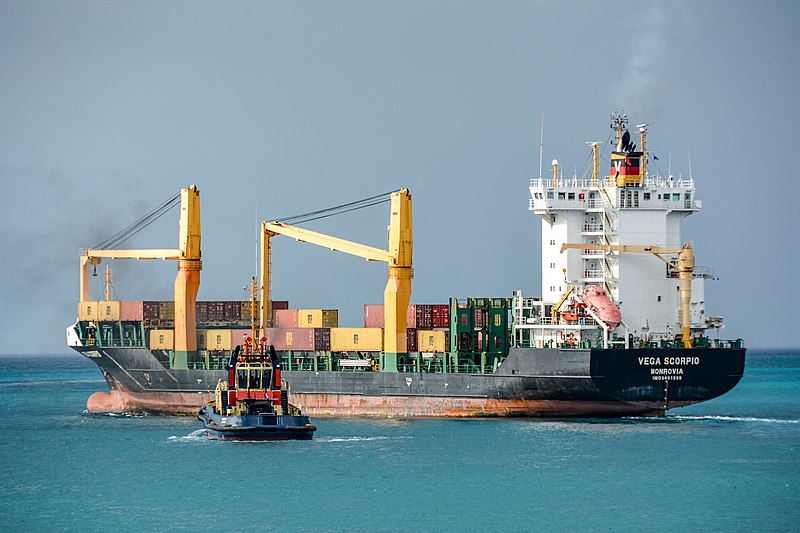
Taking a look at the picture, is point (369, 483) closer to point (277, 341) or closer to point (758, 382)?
point (277, 341)

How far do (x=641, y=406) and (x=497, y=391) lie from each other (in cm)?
633

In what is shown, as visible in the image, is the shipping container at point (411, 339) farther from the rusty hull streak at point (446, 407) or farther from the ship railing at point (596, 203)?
the ship railing at point (596, 203)

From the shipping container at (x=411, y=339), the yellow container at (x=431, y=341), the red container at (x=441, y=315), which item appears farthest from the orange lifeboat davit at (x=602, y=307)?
the shipping container at (x=411, y=339)

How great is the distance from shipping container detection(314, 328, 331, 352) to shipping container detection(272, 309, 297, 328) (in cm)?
240

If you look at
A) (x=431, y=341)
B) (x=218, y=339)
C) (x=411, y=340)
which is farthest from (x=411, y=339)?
(x=218, y=339)

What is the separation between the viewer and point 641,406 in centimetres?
5900

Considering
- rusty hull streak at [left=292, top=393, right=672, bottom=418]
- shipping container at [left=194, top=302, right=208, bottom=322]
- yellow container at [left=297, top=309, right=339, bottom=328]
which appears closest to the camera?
rusty hull streak at [left=292, top=393, right=672, bottom=418]

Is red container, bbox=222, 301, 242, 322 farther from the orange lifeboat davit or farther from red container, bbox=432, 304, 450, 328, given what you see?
the orange lifeboat davit

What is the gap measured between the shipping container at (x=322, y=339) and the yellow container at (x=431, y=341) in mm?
4677

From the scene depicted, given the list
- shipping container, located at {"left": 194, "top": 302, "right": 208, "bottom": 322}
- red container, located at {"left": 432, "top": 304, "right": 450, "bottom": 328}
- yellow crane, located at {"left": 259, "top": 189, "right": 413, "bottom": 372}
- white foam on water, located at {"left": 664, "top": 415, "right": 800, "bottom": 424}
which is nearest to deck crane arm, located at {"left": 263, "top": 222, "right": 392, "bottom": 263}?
yellow crane, located at {"left": 259, "top": 189, "right": 413, "bottom": 372}

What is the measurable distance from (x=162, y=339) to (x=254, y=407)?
17.1 metres

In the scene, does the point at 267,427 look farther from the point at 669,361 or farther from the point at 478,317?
the point at 669,361

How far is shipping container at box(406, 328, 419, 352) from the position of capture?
2571 inches

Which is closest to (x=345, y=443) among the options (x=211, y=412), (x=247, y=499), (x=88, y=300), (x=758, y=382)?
(x=211, y=412)
